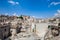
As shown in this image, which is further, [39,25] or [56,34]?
[39,25]

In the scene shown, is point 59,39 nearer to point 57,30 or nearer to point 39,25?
point 57,30

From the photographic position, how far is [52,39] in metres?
9.80

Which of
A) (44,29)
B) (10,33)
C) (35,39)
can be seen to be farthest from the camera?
(10,33)

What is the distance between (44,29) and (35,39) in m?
2.58

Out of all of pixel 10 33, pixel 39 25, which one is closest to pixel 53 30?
pixel 39 25

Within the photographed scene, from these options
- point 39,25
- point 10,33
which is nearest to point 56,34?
point 39,25

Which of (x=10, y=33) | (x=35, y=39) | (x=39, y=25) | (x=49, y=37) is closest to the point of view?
(x=49, y=37)

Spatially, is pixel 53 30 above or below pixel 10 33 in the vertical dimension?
above

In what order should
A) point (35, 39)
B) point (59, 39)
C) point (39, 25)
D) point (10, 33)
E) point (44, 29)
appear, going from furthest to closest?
point (10, 33) → point (39, 25) → point (44, 29) → point (35, 39) → point (59, 39)

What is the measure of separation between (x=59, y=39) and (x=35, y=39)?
17.5ft

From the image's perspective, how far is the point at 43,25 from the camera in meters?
16.2

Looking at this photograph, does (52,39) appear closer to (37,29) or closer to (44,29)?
(44,29)

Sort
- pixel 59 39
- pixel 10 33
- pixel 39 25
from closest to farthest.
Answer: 1. pixel 59 39
2. pixel 39 25
3. pixel 10 33

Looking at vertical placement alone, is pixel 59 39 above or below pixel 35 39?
above
